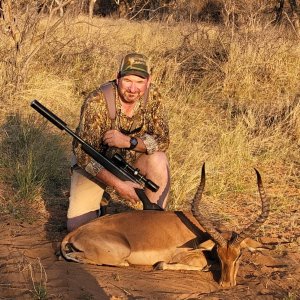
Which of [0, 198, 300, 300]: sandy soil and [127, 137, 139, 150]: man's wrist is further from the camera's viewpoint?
[127, 137, 139, 150]: man's wrist

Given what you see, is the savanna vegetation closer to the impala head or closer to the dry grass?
the dry grass

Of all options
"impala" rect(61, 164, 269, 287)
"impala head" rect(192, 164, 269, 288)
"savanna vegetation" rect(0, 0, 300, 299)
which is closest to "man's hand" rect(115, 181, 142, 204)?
"impala" rect(61, 164, 269, 287)

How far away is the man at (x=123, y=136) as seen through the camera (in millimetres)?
5027

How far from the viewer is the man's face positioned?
5.00m

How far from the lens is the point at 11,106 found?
8.60 metres

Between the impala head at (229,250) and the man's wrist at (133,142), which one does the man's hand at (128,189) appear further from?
the impala head at (229,250)

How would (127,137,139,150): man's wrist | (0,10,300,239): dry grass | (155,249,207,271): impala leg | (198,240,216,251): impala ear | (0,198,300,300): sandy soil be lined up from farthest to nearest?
(0,10,300,239): dry grass → (127,137,139,150): man's wrist → (155,249,207,271): impala leg → (198,240,216,251): impala ear → (0,198,300,300): sandy soil

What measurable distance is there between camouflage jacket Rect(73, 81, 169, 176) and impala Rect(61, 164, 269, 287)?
690mm

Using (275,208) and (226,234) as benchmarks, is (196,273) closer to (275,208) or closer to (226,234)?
(226,234)

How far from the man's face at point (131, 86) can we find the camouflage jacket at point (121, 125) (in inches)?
5.3

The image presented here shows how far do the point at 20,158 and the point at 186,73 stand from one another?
4.78m

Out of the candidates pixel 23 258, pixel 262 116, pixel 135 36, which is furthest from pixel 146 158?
pixel 135 36

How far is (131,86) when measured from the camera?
5.02m

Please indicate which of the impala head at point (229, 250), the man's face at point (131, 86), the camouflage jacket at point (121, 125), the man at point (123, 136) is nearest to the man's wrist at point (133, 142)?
the man at point (123, 136)
